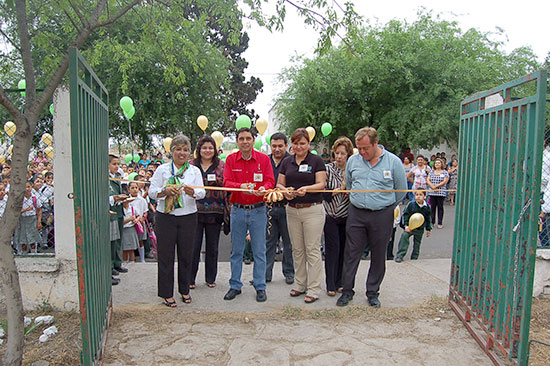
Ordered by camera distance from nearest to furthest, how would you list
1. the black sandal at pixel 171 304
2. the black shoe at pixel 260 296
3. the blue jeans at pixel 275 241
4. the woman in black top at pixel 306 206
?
the black sandal at pixel 171 304, the woman in black top at pixel 306 206, the black shoe at pixel 260 296, the blue jeans at pixel 275 241

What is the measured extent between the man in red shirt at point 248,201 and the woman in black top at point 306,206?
283 mm

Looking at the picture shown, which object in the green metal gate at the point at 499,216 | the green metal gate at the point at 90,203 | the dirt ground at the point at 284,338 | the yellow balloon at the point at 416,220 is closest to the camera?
the green metal gate at the point at 90,203

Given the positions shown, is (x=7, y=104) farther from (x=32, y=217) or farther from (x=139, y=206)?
(x=32, y=217)

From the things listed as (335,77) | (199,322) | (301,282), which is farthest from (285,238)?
(335,77)

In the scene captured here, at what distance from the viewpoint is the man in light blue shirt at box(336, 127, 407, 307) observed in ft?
A: 14.8

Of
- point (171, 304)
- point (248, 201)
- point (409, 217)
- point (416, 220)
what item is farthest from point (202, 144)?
point (409, 217)

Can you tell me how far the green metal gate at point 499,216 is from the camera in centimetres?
303

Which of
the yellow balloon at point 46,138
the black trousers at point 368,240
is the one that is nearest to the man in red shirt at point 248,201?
the black trousers at point 368,240

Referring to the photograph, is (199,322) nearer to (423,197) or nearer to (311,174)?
(311,174)

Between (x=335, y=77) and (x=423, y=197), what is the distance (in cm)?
1359

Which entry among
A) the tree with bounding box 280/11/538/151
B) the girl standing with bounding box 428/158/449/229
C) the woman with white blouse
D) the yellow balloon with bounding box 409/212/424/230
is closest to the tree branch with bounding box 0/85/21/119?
the woman with white blouse

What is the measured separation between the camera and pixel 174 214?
14.8 feet

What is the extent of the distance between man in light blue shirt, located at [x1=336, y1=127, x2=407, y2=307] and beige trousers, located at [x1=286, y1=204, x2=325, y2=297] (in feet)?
1.00

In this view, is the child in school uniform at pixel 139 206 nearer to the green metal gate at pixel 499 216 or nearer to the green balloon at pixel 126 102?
the green metal gate at pixel 499 216
